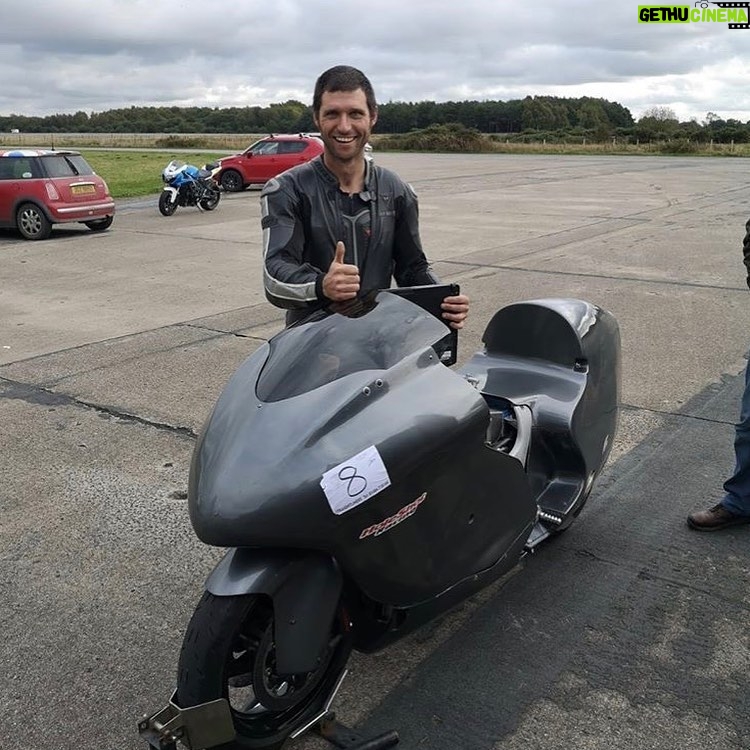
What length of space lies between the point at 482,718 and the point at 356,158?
194 cm

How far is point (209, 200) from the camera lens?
17.9m

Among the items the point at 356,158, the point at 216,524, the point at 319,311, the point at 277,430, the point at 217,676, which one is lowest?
the point at 217,676

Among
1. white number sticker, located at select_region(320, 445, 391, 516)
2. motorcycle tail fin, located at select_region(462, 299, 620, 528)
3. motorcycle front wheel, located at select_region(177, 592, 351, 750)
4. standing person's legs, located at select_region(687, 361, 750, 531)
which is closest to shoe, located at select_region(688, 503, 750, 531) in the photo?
standing person's legs, located at select_region(687, 361, 750, 531)

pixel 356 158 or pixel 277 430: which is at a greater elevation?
pixel 356 158

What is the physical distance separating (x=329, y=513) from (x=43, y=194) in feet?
43.5

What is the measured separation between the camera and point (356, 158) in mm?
2959

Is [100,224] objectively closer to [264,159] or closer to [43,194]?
[43,194]

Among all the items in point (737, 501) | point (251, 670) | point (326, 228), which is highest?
point (326, 228)

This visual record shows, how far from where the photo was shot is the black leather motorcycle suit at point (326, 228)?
2.90 meters

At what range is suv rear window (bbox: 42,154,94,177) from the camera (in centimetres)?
1391

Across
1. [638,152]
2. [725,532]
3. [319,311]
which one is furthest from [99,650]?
[638,152]

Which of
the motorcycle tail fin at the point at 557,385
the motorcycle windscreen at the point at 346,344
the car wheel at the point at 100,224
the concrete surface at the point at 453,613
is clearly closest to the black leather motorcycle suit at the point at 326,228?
the motorcycle windscreen at the point at 346,344

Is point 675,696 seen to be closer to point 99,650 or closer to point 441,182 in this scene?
point 99,650

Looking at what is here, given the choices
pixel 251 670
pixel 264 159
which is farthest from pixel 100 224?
pixel 251 670
